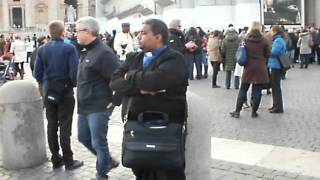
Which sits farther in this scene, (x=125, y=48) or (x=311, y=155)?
(x=125, y=48)

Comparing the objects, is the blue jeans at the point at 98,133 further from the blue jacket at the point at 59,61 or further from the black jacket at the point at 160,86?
the black jacket at the point at 160,86

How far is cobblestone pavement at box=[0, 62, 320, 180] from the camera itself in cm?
477

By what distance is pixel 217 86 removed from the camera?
15117 millimetres

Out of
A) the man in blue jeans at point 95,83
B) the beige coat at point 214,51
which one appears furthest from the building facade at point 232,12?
the man in blue jeans at point 95,83

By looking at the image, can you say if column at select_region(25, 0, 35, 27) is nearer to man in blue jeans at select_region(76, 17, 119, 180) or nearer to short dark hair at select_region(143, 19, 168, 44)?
man in blue jeans at select_region(76, 17, 119, 180)

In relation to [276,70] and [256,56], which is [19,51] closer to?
[276,70]

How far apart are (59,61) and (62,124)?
77cm

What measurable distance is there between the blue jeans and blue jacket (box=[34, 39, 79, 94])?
0.73 m

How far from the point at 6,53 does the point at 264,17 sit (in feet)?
43.9

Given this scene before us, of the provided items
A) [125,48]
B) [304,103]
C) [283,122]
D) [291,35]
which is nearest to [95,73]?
[283,122]

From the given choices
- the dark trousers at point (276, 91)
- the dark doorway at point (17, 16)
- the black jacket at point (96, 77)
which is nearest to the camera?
the black jacket at point (96, 77)

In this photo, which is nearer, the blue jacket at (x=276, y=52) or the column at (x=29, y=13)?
the blue jacket at (x=276, y=52)

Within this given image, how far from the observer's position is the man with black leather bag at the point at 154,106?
387 cm

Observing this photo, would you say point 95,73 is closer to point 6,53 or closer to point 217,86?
point 217,86
